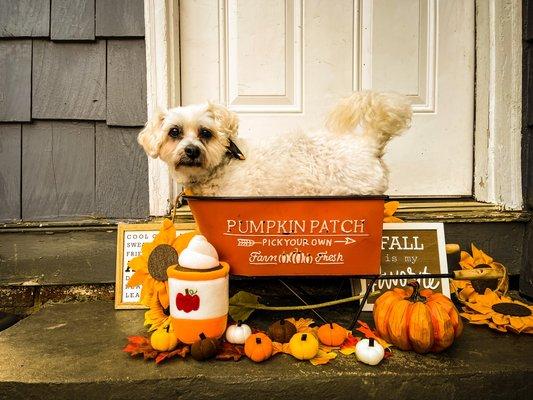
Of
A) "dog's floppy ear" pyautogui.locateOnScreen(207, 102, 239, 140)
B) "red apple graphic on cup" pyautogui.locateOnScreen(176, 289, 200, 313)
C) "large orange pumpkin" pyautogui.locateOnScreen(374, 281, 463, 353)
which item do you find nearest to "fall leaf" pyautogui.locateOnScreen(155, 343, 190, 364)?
"red apple graphic on cup" pyautogui.locateOnScreen(176, 289, 200, 313)

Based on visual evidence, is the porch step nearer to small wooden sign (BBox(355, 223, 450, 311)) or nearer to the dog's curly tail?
small wooden sign (BBox(355, 223, 450, 311))

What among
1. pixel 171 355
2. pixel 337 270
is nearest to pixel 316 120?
pixel 337 270

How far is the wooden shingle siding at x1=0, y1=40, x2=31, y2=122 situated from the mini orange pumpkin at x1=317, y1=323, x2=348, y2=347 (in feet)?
4.95

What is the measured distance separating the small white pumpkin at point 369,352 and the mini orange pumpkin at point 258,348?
0.25 meters

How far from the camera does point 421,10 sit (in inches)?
74.4

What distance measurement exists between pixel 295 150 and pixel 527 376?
96 cm

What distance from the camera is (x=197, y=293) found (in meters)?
1.13

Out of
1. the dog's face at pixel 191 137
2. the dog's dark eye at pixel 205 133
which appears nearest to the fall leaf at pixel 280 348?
the dog's face at pixel 191 137

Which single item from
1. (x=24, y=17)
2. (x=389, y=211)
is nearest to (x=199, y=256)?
(x=389, y=211)

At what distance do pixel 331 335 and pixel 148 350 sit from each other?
1.76 feet

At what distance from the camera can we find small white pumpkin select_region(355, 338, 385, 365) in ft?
3.64

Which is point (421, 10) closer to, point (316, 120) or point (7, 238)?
point (316, 120)

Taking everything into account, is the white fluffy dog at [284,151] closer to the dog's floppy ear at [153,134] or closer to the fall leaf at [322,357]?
the dog's floppy ear at [153,134]

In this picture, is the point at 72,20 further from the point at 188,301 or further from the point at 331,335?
the point at 331,335
